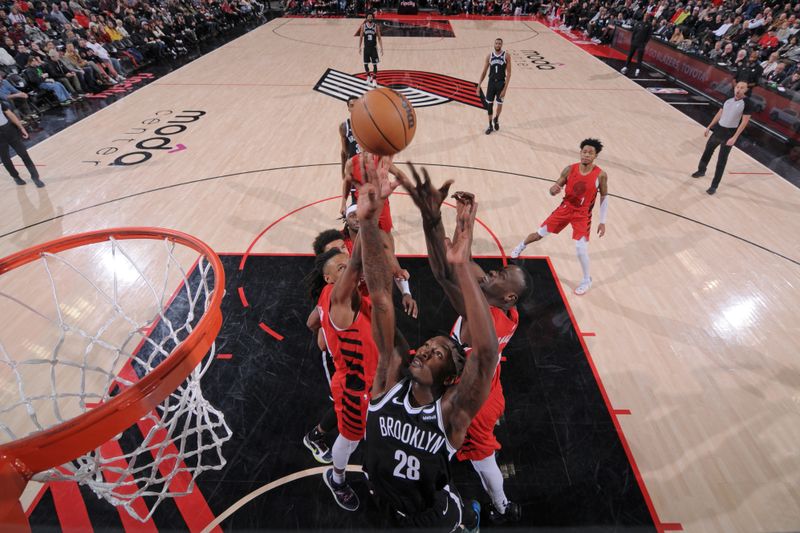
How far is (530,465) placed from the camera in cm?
315

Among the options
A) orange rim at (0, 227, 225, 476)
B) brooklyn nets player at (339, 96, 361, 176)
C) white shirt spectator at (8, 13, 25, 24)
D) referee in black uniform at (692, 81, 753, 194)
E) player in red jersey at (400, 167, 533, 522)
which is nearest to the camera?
orange rim at (0, 227, 225, 476)

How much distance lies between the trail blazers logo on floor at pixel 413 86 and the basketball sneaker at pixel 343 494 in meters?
8.52

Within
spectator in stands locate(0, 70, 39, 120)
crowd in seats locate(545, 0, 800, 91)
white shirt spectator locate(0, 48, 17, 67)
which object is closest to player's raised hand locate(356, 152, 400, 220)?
crowd in seats locate(545, 0, 800, 91)

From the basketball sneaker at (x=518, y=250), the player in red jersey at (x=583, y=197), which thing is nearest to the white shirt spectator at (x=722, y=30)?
the player in red jersey at (x=583, y=197)

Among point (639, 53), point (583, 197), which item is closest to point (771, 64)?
point (639, 53)

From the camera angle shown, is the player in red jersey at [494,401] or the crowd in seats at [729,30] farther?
the crowd in seats at [729,30]

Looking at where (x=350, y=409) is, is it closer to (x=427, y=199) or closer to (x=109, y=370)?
(x=427, y=199)

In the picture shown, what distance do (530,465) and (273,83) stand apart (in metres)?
10.8

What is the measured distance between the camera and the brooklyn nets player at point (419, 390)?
1651mm

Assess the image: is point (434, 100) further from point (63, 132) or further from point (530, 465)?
point (530, 465)

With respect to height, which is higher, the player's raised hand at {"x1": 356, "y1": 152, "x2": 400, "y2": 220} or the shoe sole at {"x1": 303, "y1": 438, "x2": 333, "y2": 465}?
the player's raised hand at {"x1": 356, "y1": 152, "x2": 400, "y2": 220}

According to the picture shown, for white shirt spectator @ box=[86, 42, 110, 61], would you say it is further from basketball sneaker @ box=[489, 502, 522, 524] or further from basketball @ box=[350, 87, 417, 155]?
basketball sneaker @ box=[489, 502, 522, 524]

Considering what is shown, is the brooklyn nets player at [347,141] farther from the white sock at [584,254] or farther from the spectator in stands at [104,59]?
the spectator in stands at [104,59]

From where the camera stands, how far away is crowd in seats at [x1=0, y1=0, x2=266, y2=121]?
942 cm
